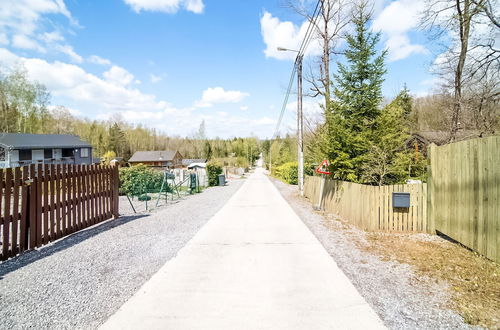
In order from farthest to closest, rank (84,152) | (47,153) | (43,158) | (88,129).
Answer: (88,129) < (84,152) < (47,153) < (43,158)

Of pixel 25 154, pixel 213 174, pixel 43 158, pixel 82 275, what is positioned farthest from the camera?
pixel 43 158

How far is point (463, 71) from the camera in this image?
1117 cm

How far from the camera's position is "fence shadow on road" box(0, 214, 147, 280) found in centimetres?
417

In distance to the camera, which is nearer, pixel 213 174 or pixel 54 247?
pixel 54 247

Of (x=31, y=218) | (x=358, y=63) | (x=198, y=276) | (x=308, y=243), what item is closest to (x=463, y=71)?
(x=358, y=63)

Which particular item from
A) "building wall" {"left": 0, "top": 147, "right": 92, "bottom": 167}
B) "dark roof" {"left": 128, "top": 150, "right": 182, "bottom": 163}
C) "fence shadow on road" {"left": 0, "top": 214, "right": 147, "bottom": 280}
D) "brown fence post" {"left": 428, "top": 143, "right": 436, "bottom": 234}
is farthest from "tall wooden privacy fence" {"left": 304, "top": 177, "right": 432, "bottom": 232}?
"dark roof" {"left": 128, "top": 150, "right": 182, "bottom": 163}

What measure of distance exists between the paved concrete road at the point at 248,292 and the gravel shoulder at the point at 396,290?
19 centimetres

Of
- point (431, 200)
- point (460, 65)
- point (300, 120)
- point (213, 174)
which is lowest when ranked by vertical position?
point (213, 174)

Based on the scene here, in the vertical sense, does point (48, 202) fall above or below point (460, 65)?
below

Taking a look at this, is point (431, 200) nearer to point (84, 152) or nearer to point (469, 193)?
point (469, 193)

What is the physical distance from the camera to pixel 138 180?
14914 millimetres

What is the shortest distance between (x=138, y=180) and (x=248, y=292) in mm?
13473

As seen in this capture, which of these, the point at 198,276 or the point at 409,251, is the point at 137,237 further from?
the point at 409,251

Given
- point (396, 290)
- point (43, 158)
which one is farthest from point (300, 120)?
point (43, 158)
